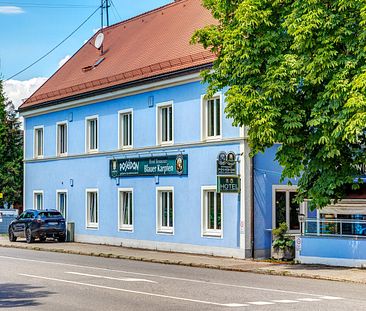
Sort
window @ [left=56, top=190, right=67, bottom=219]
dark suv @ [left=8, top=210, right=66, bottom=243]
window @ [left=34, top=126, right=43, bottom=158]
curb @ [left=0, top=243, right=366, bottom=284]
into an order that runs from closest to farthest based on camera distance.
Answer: curb @ [left=0, top=243, right=366, bottom=284] → dark suv @ [left=8, top=210, right=66, bottom=243] → window @ [left=56, top=190, right=67, bottom=219] → window @ [left=34, top=126, right=43, bottom=158]

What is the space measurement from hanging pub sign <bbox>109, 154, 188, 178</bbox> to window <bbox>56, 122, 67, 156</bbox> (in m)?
5.41

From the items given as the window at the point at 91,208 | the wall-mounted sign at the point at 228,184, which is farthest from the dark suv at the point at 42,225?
the wall-mounted sign at the point at 228,184

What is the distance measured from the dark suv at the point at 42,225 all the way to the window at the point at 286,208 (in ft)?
42.8

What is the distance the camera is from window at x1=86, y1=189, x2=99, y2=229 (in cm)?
3812

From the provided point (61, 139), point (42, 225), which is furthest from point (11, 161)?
point (42, 225)

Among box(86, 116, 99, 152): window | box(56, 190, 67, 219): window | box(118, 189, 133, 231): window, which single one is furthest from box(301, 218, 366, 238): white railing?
box(56, 190, 67, 219): window

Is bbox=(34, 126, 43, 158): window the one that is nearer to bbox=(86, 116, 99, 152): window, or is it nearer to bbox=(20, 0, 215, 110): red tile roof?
bbox=(20, 0, 215, 110): red tile roof

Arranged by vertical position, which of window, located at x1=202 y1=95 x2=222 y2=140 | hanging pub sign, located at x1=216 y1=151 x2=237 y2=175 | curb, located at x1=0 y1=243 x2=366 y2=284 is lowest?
curb, located at x1=0 y1=243 x2=366 y2=284

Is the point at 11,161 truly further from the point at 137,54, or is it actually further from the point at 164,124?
the point at 164,124

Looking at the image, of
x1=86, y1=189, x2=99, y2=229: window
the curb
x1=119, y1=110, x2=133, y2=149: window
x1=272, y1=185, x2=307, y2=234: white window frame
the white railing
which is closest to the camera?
the curb

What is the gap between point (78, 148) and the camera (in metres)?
39.7

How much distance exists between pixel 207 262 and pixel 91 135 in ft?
46.0

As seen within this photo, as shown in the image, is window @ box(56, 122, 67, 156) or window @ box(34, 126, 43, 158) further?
window @ box(34, 126, 43, 158)

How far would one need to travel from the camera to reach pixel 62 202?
136 ft
